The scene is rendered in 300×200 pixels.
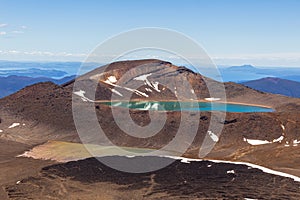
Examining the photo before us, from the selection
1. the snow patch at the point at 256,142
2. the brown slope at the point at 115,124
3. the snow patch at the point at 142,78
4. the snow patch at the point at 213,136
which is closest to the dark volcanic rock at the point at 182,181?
the brown slope at the point at 115,124

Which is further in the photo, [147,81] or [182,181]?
[147,81]

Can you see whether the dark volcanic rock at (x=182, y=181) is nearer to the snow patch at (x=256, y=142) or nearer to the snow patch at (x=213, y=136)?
the snow patch at (x=213, y=136)

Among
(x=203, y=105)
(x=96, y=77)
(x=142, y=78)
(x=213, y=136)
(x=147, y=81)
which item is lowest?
(x=213, y=136)

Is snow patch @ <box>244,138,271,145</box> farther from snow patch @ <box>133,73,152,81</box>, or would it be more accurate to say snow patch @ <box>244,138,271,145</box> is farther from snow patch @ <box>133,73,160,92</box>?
snow patch @ <box>133,73,152,81</box>

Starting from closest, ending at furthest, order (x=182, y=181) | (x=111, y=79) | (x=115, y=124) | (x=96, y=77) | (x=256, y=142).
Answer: (x=182, y=181)
(x=256, y=142)
(x=115, y=124)
(x=96, y=77)
(x=111, y=79)

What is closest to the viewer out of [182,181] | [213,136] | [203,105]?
[182,181]

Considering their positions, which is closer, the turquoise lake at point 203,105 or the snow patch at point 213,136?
the snow patch at point 213,136

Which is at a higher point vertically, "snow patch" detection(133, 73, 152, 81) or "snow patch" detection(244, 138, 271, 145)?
"snow patch" detection(133, 73, 152, 81)

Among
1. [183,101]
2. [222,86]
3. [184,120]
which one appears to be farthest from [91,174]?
[222,86]

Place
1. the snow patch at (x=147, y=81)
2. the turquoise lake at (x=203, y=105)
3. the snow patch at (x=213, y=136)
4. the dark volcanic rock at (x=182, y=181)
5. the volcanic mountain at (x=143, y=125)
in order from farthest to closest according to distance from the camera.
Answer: the snow patch at (x=147, y=81) → the turquoise lake at (x=203, y=105) → the snow patch at (x=213, y=136) → the volcanic mountain at (x=143, y=125) → the dark volcanic rock at (x=182, y=181)

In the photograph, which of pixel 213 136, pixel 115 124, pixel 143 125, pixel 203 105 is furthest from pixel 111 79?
pixel 213 136

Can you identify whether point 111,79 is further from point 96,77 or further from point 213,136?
point 213,136

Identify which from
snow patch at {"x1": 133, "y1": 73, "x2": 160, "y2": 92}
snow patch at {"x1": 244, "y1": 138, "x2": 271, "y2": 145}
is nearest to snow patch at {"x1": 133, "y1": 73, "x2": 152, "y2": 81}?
snow patch at {"x1": 133, "y1": 73, "x2": 160, "y2": 92}
